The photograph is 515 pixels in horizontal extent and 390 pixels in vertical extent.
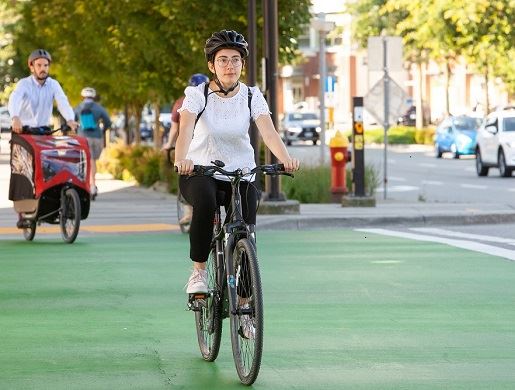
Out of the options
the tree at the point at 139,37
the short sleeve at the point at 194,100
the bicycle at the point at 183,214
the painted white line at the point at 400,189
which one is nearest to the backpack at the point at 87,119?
the tree at the point at 139,37

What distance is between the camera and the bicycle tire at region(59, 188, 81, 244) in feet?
57.1

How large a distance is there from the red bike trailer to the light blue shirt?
0.22 meters

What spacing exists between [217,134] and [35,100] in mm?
8720

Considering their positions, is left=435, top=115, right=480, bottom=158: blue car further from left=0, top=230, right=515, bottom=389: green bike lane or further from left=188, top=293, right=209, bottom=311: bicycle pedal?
left=188, top=293, right=209, bottom=311: bicycle pedal

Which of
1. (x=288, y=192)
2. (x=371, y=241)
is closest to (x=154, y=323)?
(x=371, y=241)

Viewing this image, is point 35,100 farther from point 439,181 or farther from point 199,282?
point 439,181

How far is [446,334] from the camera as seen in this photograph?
10.4 metres

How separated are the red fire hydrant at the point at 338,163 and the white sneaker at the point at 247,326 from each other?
58.8 ft

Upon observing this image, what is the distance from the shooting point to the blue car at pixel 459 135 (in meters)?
54.5

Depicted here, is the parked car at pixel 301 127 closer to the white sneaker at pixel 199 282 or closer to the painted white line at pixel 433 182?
the painted white line at pixel 433 182

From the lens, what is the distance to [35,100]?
1766cm

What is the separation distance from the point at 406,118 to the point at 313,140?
79.8 feet

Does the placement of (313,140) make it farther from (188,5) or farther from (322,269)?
(322,269)

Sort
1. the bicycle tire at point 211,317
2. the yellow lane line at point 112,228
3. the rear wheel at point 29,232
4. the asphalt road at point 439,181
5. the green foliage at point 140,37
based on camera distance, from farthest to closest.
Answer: the asphalt road at point 439,181 < the green foliage at point 140,37 < the yellow lane line at point 112,228 < the rear wheel at point 29,232 < the bicycle tire at point 211,317
